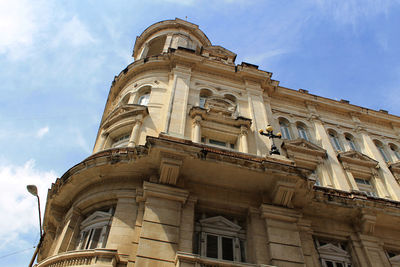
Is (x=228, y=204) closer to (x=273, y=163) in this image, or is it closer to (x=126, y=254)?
(x=273, y=163)

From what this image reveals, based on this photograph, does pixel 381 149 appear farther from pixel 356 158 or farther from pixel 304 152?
pixel 304 152

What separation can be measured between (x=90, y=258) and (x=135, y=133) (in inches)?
295

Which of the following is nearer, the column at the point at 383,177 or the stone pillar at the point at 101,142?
the stone pillar at the point at 101,142

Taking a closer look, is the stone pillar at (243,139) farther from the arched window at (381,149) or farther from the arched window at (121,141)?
the arched window at (381,149)

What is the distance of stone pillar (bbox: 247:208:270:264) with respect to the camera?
41.9ft

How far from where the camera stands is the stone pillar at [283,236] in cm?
1262

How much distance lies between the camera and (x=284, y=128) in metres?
22.6

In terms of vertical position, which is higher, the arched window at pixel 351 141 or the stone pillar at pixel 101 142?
the arched window at pixel 351 141

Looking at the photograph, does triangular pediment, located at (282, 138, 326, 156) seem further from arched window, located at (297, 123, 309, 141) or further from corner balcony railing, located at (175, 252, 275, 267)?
corner balcony railing, located at (175, 252, 275, 267)

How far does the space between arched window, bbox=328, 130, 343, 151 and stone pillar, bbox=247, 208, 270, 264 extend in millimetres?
10852

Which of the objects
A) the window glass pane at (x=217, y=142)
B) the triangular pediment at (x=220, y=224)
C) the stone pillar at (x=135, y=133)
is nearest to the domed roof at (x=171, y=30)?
the stone pillar at (x=135, y=133)

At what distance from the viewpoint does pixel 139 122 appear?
18.2 m

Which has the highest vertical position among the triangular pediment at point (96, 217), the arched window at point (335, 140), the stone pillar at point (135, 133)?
the arched window at point (335, 140)

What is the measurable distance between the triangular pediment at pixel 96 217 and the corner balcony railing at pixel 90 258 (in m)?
2.20
